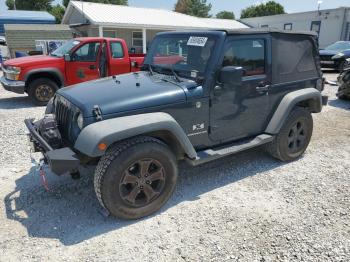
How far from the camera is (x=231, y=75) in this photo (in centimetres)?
330

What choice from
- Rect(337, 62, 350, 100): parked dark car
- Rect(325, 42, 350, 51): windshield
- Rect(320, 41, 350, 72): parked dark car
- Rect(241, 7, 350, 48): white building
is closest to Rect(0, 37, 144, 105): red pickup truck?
Rect(337, 62, 350, 100): parked dark car

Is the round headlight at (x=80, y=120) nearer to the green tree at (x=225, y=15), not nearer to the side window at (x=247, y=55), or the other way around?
the side window at (x=247, y=55)

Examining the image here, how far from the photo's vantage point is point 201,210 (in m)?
3.39

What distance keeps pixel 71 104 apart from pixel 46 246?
141 cm

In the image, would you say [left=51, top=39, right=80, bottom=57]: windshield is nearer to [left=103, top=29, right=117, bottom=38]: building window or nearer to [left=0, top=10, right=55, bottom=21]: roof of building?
[left=103, top=29, right=117, bottom=38]: building window

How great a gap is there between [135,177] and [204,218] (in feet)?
2.85

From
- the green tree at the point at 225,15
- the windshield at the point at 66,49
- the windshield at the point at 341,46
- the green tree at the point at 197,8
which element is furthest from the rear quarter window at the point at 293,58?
the green tree at the point at 225,15

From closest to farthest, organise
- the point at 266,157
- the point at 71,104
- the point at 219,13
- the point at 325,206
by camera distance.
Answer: the point at 71,104 → the point at 325,206 → the point at 266,157 → the point at 219,13

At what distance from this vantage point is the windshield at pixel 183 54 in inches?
140

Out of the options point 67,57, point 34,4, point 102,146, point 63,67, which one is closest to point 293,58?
point 102,146

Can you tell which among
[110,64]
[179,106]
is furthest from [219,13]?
[179,106]

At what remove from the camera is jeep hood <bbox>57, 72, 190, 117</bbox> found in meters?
3.03

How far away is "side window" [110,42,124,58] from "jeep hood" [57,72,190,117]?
499 cm

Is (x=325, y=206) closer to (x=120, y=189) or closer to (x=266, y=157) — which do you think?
(x=266, y=157)
